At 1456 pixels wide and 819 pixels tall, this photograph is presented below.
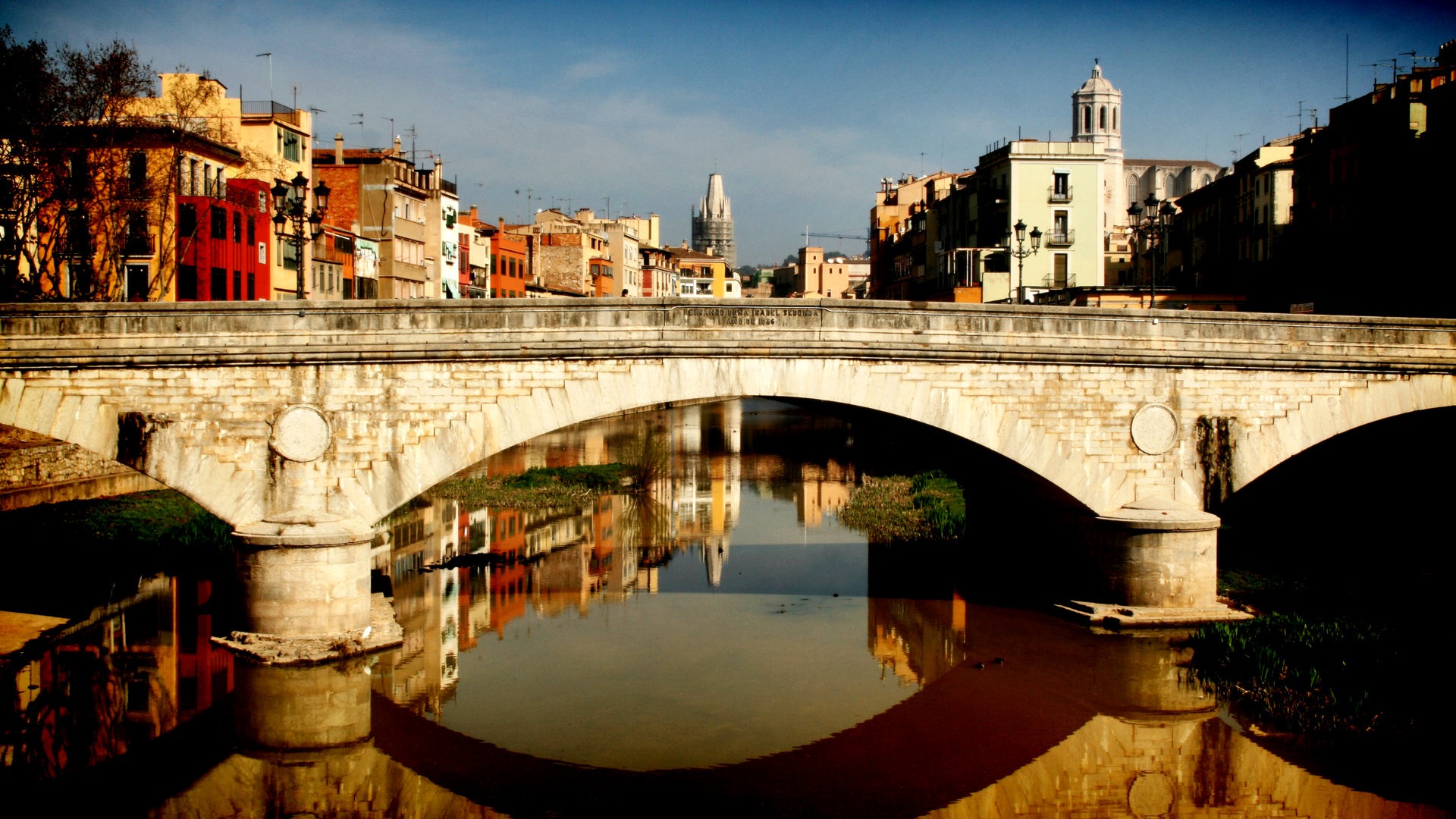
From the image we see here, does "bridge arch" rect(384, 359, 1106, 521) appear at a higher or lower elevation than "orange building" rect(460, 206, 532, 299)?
lower

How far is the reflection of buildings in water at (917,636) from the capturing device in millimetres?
17625

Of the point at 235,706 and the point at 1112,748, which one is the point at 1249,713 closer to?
the point at 1112,748

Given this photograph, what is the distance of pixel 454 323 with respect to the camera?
17.5m

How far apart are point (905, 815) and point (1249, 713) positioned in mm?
5508

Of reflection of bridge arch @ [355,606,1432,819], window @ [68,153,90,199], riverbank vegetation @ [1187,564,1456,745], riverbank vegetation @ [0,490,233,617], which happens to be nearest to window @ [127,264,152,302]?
window @ [68,153,90,199]

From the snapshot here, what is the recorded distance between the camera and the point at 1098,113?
11156cm

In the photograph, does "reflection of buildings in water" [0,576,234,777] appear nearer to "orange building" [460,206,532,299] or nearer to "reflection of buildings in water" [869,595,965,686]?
"reflection of buildings in water" [869,595,965,686]

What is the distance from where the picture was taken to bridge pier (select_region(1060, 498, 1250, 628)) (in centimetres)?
1831

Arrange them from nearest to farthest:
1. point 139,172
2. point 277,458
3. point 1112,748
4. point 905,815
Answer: point 905,815, point 1112,748, point 277,458, point 139,172

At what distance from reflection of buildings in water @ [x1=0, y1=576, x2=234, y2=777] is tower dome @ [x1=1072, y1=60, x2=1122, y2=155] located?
104 meters

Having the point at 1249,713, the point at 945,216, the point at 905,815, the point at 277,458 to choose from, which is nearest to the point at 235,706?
the point at 277,458

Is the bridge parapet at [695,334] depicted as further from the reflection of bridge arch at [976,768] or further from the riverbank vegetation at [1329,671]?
the reflection of bridge arch at [976,768]

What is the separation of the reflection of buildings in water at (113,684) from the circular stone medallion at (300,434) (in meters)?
3.02

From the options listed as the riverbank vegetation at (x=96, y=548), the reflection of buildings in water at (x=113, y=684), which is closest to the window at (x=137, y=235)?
the riverbank vegetation at (x=96, y=548)
